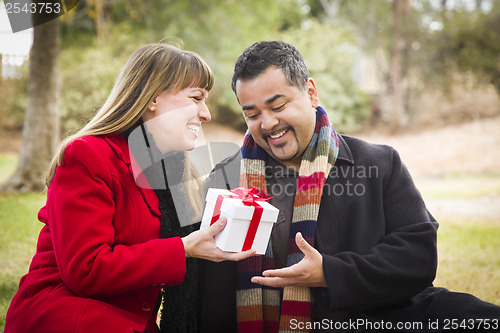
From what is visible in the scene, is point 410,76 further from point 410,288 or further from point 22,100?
point 410,288

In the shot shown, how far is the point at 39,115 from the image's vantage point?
299 inches

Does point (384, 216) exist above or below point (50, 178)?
below

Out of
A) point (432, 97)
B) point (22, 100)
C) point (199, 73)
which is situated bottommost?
point (432, 97)

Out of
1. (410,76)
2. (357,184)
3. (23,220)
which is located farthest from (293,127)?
(410,76)

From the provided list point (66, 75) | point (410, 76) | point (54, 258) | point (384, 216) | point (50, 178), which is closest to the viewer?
point (54, 258)

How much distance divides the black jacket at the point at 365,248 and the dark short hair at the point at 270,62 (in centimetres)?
49

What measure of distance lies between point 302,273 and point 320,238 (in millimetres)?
288

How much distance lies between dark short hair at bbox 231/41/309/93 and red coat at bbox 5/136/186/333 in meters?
0.80

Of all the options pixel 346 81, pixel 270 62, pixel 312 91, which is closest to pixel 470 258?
pixel 312 91

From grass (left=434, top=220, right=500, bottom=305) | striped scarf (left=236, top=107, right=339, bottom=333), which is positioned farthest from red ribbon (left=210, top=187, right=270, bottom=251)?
grass (left=434, top=220, right=500, bottom=305)

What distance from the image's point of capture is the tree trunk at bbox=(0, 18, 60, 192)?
752 cm

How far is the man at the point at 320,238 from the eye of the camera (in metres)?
2.13

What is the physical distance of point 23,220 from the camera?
5.24 m

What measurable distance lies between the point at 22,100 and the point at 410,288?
14.3 meters
